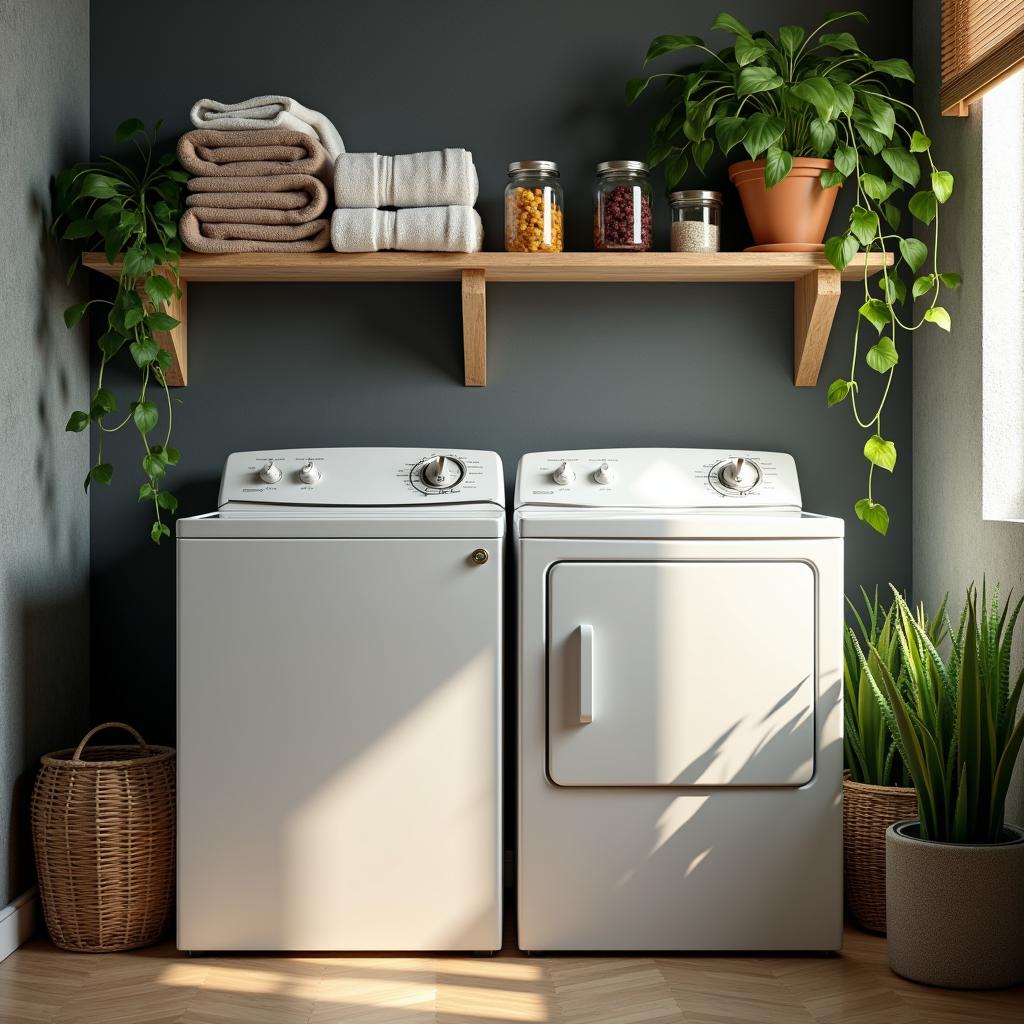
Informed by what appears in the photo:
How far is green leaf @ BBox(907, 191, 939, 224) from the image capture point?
2.42m

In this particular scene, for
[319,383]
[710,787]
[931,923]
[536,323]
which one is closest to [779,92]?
[536,323]

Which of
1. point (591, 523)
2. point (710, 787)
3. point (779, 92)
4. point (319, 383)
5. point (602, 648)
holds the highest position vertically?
point (779, 92)

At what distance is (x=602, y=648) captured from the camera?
2213 mm

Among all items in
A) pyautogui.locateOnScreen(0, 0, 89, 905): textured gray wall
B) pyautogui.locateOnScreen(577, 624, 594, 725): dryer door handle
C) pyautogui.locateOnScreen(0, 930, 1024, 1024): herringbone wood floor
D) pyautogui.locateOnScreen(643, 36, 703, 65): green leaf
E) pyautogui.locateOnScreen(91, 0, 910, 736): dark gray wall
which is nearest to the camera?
pyautogui.locateOnScreen(0, 930, 1024, 1024): herringbone wood floor

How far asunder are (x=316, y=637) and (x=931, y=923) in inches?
46.5

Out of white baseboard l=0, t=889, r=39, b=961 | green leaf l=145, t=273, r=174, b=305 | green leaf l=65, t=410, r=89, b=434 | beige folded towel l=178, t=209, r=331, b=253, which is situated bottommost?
white baseboard l=0, t=889, r=39, b=961

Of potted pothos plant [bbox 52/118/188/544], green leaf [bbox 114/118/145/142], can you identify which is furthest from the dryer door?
green leaf [bbox 114/118/145/142]

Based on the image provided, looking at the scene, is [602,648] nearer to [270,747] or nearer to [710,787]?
[710,787]

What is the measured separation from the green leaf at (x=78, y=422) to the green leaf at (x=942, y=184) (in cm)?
177

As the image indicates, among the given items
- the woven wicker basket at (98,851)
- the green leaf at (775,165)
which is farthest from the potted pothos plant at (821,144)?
the woven wicker basket at (98,851)

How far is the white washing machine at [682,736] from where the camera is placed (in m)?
2.21

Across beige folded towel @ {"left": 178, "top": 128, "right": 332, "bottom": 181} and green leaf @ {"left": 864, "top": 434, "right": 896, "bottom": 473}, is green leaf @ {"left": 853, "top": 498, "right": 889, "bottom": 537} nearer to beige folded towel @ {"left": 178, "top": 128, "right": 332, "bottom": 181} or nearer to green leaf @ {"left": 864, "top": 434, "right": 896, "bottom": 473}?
green leaf @ {"left": 864, "top": 434, "right": 896, "bottom": 473}

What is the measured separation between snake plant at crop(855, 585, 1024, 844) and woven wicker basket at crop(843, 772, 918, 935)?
20 cm

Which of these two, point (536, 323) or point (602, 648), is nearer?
point (602, 648)
